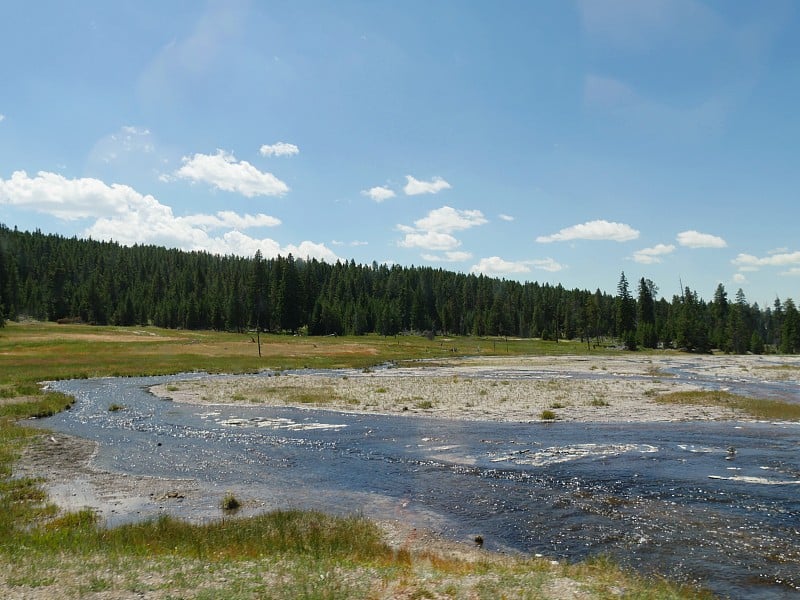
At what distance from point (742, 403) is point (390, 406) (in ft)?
84.8

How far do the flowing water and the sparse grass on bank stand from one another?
3.95 meters

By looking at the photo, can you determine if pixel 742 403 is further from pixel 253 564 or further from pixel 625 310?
pixel 625 310

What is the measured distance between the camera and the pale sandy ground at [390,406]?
16734 millimetres

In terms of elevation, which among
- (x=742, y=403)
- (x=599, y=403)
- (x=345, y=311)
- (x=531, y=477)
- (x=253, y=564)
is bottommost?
(x=531, y=477)

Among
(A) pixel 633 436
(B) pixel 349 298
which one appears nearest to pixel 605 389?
(A) pixel 633 436

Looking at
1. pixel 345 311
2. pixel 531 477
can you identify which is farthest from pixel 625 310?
pixel 531 477

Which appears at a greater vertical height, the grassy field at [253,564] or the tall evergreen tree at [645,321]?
the tall evergreen tree at [645,321]

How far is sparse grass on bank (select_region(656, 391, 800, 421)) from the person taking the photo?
112ft

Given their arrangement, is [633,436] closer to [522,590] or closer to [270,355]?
[522,590]

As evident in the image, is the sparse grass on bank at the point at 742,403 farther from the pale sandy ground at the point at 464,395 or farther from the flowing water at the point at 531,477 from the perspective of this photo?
the flowing water at the point at 531,477

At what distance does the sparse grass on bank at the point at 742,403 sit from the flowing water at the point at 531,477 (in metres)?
3.95

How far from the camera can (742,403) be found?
38.8m

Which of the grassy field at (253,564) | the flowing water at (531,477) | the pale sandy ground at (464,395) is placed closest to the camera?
the grassy field at (253,564)

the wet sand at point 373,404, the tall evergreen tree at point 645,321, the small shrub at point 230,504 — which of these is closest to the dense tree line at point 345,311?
the tall evergreen tree at point 645,321
